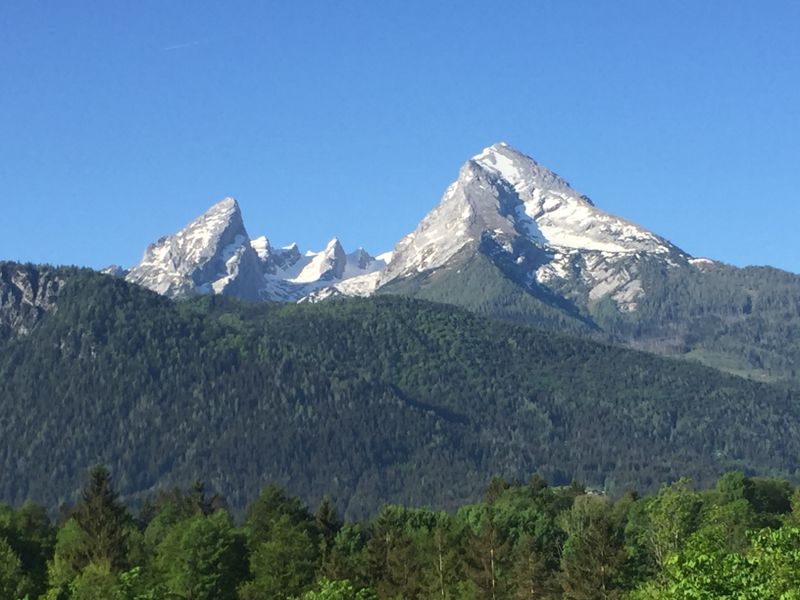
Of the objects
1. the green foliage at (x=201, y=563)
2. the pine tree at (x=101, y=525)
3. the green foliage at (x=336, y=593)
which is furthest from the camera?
the pine tree at (x=101, y=525)

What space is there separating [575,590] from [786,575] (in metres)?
48.7

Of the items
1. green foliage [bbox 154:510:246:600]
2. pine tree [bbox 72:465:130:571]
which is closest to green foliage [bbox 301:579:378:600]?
green foliage [bbox 154:510:246:600]

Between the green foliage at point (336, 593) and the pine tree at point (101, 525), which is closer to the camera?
the green foliage at point (336, 593)

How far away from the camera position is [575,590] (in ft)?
427

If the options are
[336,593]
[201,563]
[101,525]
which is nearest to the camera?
[336,593]

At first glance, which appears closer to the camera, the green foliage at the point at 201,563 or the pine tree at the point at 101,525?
the green foliage at the point at 201,563

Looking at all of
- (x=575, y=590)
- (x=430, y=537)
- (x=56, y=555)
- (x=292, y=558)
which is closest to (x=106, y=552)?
(x=56, y=555)

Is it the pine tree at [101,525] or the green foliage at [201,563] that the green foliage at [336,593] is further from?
the pine tree at [101,525]

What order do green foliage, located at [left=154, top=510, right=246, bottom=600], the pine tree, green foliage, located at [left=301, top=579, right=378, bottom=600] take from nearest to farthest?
green foliage, located at [left=301, top=579, right=378, bottom=600]
green foliage, located at [left=154, top=510, right=246, bottom=600]
the pine tree

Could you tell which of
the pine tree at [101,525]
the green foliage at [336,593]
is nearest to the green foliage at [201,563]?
the pine tree at [101,525]

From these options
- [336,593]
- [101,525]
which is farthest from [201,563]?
[336,593]

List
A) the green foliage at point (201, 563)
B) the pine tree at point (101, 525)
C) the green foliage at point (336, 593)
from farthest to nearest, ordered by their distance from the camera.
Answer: the pine tree at point (101, 525) < the green foliage at point (201, 563) < the green foliage at point (336, 593)

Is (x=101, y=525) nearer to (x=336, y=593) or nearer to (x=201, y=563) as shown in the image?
(x=201, y=563)

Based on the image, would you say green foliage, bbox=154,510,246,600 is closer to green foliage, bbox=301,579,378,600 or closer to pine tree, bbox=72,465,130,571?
pine tree, bbox=72,465,130,571
